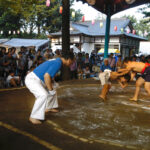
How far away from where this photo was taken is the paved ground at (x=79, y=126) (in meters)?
2.38

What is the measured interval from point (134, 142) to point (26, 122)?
5.73ft

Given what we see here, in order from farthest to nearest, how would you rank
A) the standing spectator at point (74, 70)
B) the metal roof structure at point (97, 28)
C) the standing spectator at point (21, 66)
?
the metal roof structure at point (97, 28) → the standing spectator at point (74, 70) → the standing spectator at point (21, 66)

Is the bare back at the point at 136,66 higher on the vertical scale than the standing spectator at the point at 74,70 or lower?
higher

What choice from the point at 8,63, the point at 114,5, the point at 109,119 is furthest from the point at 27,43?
the point at 109,119

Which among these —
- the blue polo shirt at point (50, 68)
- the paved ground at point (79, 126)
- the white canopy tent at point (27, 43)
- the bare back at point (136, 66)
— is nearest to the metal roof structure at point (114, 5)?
the bare back at point (136, 66)

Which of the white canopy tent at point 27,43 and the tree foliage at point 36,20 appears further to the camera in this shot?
the tree foliage at point 36,20

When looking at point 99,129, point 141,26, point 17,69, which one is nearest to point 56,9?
point 17,69

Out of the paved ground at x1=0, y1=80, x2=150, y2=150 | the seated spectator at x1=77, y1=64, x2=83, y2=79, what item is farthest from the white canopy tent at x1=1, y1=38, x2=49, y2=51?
the paved ground at x1=0, y1=80, x2=150, y2=150

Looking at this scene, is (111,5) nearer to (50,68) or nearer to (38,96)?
(50,68)

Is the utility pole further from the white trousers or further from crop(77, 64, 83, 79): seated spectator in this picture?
the white trousers

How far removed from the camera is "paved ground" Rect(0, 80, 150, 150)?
7.80 feet

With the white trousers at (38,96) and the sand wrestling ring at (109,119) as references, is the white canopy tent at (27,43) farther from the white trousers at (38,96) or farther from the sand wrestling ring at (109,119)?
the white trousers at (38,96)

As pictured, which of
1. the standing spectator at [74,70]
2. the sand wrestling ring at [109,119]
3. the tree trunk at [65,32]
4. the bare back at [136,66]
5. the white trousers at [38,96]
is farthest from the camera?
the standing spectator at [74,70]

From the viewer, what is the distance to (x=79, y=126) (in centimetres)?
300
